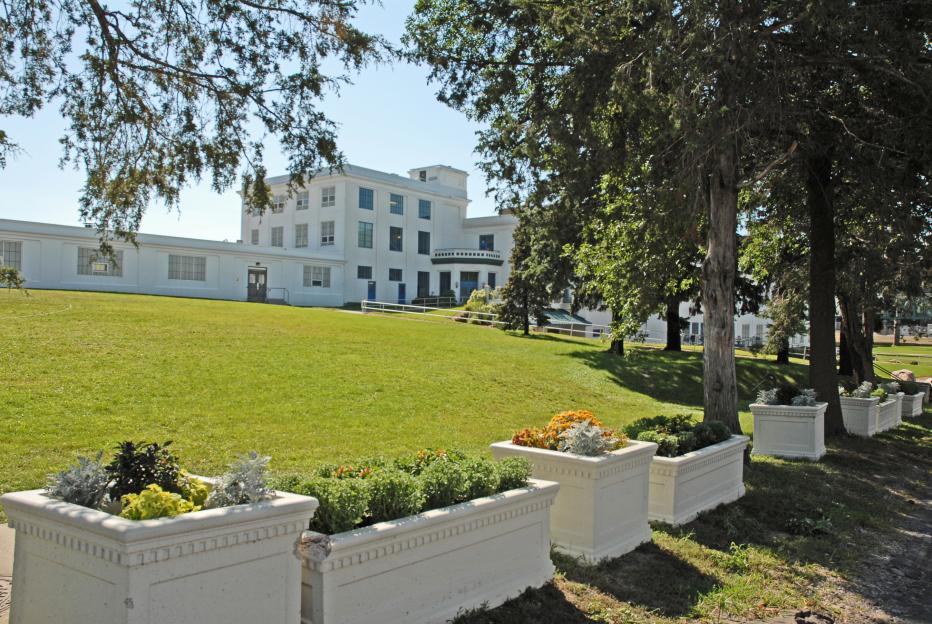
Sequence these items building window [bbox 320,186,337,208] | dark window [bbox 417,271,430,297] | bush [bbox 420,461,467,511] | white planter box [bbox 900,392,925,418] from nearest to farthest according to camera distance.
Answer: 1. bush [bbox 420,461,467,511]
2. white planter box [bbox 900,392,925,418]
3. building window [bbox 320,186,337,208]
4. dark window [bbox 417,271,430,297]

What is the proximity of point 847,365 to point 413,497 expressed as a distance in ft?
105

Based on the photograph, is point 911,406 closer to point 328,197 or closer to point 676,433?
point 676,433

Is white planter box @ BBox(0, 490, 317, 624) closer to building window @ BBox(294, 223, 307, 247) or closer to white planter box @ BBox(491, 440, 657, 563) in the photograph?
white planter box @ BBox(491, 440, 657, 563)

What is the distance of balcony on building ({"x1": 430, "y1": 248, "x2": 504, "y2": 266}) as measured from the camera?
58.2 meters

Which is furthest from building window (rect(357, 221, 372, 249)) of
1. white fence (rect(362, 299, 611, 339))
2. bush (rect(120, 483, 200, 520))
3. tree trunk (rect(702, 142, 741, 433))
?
bush (rect(120, 483, 200, 520))

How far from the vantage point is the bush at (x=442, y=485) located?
5242 millimetres

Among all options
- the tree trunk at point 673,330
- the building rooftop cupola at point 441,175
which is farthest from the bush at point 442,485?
the building rooftop cupola at point 441,175

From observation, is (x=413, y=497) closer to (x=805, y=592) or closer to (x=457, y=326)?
(x=805, y=592)

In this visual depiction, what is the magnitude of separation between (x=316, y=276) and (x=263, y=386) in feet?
118

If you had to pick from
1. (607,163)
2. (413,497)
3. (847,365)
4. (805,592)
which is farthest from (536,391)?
(847,365)

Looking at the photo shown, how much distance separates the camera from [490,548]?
17.8 feet

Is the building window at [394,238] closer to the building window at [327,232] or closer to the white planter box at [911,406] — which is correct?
the building window at [327,232]

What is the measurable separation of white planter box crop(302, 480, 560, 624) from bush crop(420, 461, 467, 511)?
0.44 ft

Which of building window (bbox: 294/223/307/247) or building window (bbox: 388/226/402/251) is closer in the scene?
building window (bbox: 294/223/307/247)
